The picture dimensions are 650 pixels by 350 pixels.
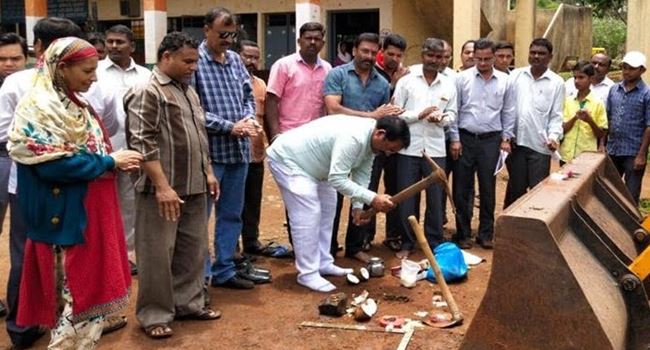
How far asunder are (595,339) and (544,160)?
11.7 feet

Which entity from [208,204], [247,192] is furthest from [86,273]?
[247,192]

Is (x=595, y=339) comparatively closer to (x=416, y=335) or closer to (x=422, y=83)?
(x=416, y=335)

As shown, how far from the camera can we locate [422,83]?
5.91m

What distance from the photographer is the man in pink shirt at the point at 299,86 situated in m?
5.75

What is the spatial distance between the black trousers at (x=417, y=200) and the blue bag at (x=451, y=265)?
63 cm

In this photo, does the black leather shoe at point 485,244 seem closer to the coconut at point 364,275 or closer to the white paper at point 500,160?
the white paper at point 500,160

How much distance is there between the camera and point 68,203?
10.5 feet

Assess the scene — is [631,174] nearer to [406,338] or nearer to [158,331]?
[406,338]

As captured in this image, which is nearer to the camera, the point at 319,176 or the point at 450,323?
the point at 450,323

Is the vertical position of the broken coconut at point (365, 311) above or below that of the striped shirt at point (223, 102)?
below

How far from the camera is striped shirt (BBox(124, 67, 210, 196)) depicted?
13.1ft

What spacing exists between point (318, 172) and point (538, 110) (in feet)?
7.79

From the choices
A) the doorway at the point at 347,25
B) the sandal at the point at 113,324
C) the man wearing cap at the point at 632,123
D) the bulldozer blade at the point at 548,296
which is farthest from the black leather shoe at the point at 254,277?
the doorway at the point at 347,25

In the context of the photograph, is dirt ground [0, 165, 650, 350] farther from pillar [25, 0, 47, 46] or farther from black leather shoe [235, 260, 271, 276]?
pillar [25, 0, 47, 46]
